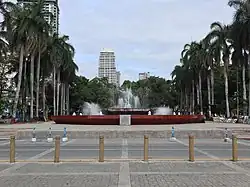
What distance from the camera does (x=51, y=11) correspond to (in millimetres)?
69125

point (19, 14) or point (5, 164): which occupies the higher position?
point (19, 14)

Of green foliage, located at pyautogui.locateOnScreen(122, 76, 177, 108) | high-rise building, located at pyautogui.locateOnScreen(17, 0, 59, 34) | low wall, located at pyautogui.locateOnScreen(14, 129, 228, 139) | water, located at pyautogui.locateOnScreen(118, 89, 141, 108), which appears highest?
high-rise building, located at pyautogui.locateOnScreen(17, 0, 59, 34)

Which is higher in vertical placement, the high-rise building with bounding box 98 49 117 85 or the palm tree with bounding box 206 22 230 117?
the high-rise building with bounding box 98 49 117 85

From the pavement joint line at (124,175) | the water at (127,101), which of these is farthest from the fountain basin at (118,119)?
the water at (127,101)

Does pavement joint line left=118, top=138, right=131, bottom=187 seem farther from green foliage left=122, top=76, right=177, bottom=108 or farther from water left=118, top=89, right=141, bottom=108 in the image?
green foliage left=122, top=76, right=177, bottom=108

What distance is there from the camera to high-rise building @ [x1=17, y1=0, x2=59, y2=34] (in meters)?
58.3

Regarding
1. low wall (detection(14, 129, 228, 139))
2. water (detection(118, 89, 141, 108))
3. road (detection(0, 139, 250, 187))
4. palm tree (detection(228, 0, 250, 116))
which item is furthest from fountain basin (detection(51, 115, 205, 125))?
water (detection(118, 89, 141, 108))

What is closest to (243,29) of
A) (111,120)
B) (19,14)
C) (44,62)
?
(111,120)

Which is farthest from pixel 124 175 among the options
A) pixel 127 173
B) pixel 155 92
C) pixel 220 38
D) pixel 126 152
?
pixel 155 92

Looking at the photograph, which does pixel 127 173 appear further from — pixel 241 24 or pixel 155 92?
pixel 155 92

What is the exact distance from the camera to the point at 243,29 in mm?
48938

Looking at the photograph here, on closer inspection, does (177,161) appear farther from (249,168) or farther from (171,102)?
(171,102)

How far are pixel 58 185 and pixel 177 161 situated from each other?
5652 millimetres

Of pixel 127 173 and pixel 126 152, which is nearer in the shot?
pixel 127 173
